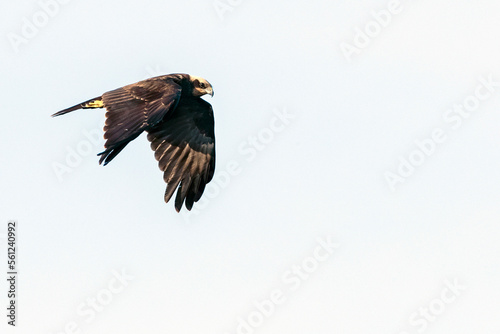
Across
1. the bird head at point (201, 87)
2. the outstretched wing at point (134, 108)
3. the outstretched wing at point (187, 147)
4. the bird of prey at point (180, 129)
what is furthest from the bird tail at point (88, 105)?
the bird head at point (201, 87)

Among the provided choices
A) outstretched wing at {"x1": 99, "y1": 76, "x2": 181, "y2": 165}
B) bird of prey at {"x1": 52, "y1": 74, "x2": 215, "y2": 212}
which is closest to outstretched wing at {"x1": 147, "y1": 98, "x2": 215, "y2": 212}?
bird of prey at {"x1": 52, "y1": 74, "x2": 215, "y2": 212}

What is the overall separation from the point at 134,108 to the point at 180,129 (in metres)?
2.70

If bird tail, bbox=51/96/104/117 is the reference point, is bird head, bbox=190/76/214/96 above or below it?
below

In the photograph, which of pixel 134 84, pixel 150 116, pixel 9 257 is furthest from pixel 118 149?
pixel 9 257

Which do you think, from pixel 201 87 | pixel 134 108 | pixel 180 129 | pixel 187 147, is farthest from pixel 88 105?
pixel 201 87

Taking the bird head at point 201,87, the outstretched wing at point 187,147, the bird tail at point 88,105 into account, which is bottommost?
the outstretched wing at point 187,147

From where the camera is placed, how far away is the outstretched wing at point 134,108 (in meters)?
21.0

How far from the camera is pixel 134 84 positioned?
75.6 ft

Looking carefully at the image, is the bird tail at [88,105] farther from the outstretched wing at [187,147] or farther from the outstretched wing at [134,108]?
the outstretched wing at [187,147]

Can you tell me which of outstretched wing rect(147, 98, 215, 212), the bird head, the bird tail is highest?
the bird tail

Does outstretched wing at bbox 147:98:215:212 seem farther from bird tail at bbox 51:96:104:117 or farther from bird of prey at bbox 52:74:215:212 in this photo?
bird tail at bbox 51:96:104:117

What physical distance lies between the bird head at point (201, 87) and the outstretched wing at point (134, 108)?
1209 millimetres

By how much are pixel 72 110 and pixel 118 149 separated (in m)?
3.07

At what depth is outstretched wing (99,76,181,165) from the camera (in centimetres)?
2095
